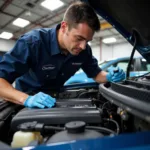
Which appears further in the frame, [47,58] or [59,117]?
[47,58]

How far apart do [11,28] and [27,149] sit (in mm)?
8666

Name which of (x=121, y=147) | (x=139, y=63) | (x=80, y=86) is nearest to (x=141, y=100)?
(x=121, y=147)

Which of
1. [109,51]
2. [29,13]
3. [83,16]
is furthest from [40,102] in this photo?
[109,51]

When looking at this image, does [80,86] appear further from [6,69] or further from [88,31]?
[6,69]

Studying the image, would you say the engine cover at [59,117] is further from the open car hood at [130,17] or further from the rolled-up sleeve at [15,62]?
the open car hood at [130,17]

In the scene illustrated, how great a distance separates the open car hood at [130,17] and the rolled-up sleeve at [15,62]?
2.14 ft

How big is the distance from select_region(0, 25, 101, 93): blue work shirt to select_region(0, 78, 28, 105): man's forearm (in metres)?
0.07

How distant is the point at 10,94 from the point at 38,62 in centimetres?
42

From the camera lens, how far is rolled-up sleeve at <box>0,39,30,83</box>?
1307 mm

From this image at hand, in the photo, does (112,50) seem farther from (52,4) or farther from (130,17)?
(130,17)

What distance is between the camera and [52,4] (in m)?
5.21

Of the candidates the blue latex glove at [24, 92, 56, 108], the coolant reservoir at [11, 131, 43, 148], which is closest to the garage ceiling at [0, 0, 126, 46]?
the blue latex glove at [24, 92, 56, 108]

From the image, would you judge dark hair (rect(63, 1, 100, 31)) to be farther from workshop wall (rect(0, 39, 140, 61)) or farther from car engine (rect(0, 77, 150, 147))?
workshop wall (rect(0, 39, 140, 61))

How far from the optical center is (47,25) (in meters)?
7.77
